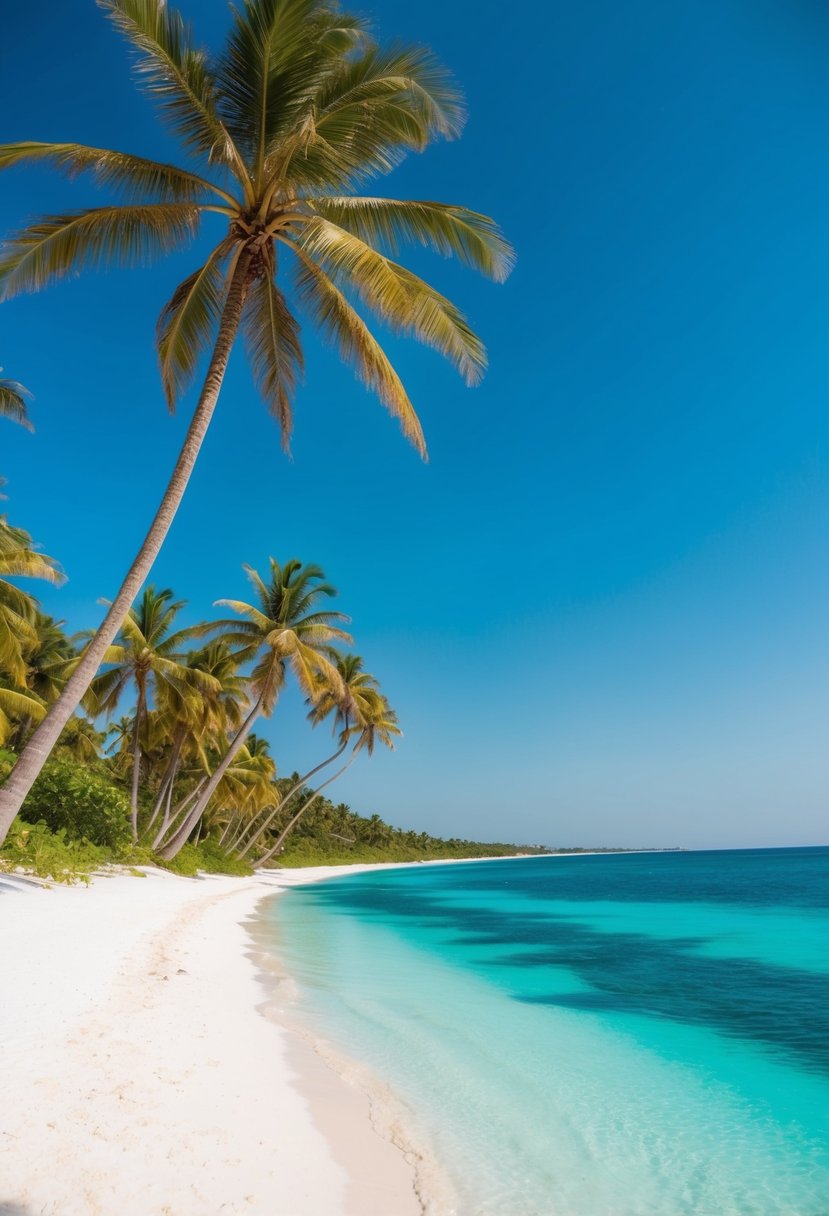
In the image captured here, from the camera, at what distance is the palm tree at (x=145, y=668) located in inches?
822

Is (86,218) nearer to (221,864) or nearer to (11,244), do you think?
(11,244)

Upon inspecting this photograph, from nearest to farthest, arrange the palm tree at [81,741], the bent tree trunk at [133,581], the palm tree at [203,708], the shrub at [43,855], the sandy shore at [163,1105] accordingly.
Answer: the sandy shore at [163,1105] → the bent tree trunk at [133,581] → the shrub at [43,855] → the palm tree at [203,708] → the palm tree at [81,741]

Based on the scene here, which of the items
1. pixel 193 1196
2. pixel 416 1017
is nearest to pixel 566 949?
pixel 416 1017

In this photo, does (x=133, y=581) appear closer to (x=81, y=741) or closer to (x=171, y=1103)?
(x=171, y=1103)

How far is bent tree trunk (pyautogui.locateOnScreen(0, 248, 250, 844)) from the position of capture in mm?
6727

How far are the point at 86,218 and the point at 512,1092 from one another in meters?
10.5

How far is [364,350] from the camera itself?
8.95m

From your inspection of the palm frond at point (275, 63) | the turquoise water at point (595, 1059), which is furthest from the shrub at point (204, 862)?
the palm frond at point (275, 63)

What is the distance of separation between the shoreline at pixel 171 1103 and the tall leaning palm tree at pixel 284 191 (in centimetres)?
386

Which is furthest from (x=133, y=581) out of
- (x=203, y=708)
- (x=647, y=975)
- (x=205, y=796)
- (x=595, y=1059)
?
(x=203, y=708)

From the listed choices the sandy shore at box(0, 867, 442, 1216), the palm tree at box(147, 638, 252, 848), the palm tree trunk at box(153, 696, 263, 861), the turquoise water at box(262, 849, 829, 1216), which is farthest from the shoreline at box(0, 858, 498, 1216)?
the palm tree at box(147, 638, 252, 848)

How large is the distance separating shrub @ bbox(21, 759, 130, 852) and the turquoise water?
5780 mm

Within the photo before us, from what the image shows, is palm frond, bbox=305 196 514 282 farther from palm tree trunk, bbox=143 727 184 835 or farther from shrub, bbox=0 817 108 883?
palm tree trunk, bbox=143 727 184 835

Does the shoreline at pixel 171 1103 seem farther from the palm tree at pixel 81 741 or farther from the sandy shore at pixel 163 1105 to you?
the palm tree at pixel 81 741
